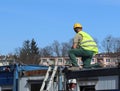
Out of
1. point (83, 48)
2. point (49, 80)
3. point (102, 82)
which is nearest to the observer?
point (102, 82)

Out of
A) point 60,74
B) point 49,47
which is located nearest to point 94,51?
point 60,74

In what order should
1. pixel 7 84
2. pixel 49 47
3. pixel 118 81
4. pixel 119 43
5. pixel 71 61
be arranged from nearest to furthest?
pixel 118 81
pixel 71 61
pixel 7 84
pixel 119 43
pixel 49 47

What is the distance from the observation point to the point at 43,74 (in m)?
12.4

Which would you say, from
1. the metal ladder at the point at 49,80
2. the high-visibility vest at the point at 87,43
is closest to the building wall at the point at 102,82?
the metal ladder at the point at 49,80

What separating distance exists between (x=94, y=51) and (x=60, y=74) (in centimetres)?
129

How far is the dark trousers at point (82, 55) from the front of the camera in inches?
481

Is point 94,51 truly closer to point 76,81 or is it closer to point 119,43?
point 76,81

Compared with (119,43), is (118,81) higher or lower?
lower

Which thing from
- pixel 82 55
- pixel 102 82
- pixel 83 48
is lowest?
pixel 102 82

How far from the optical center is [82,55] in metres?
12.4

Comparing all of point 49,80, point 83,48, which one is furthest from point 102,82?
point 83,48

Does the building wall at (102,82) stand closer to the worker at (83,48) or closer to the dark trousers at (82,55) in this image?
the dark trousers at (82,55)

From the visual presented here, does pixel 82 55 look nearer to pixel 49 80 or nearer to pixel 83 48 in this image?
pixel 83 48

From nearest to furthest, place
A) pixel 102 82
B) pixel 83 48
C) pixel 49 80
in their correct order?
pixel 102 82, pixel 49 80, pixel 83 48
